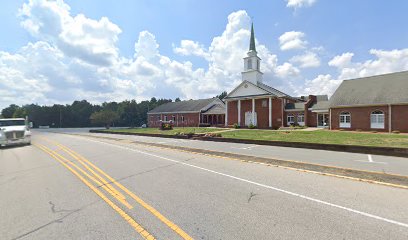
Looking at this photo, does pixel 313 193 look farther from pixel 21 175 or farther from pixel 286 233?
pixel 21 175

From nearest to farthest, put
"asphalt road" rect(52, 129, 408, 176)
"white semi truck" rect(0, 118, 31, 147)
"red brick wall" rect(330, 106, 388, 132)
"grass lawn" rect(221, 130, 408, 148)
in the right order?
"asphalt road" rect(52, 129, 408, 176) < "grass lawn" rect(221, 130, 408, 148) < "white semi truck" rect(0, 118, 31, 147) < "red brick wall" rect(330, 106, 388, 132)

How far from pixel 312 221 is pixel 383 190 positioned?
3.31m

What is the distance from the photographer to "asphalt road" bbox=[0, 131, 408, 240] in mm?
3893

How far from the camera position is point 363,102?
27.8 m

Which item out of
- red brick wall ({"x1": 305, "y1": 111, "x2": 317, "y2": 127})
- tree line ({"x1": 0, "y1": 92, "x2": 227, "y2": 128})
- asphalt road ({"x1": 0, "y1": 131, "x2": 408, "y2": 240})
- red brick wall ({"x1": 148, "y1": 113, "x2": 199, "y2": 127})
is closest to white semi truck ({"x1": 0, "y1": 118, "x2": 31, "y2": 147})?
asphalt road ({"x1": 0, "y1": 131, "x2": 408, "y2": 240})

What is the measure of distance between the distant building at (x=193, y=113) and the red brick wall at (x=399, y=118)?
28.7 meters

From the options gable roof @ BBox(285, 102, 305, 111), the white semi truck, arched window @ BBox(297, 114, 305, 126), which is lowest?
the white semi truck

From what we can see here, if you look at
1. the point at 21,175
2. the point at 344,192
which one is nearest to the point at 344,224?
the point at 344,192

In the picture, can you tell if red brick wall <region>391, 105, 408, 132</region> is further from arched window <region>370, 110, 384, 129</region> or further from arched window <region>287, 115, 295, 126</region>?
arched window <region>287, 115, 295, 126</region>

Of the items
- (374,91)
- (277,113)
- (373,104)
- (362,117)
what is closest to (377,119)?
(362,117)

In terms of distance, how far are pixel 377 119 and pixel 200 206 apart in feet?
98.2

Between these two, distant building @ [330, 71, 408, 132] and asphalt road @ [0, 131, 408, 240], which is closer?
Answer: asphalt road @ [0, 131, 408, 240]

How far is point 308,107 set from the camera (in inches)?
1474

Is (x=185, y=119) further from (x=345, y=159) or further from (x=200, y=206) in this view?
(x=200, y=206)
